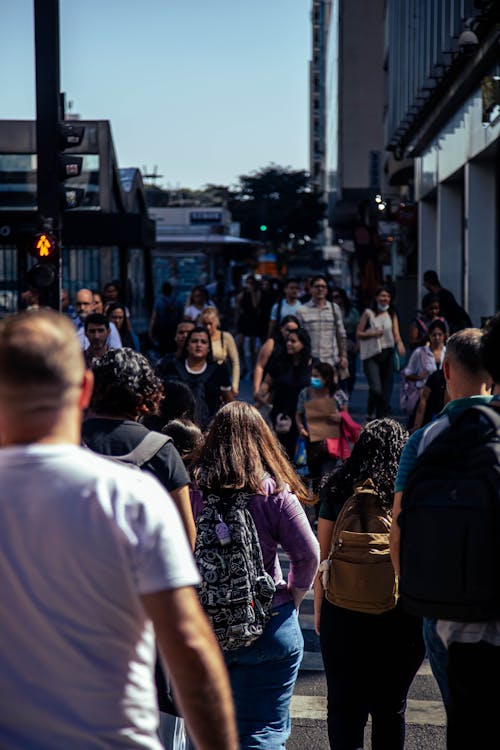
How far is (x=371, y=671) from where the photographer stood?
4.61m

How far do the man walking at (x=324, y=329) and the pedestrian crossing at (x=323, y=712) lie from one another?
661 centimetres

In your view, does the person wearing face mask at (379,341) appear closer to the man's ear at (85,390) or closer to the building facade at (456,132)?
the building facade at (456,132)

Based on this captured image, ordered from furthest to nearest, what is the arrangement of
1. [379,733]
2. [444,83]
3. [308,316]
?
1. [444,83]
2. [308,316]
3. [379,733]

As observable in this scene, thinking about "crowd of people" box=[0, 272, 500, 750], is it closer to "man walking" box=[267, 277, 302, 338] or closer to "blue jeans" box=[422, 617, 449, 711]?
"blue jeans" box=[422, 617, 449, 711]

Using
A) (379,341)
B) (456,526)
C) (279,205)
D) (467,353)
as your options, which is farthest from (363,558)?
(279,205)

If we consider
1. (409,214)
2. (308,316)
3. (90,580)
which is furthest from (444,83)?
(90,580)

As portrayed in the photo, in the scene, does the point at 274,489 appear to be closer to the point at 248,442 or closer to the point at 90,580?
the point at 248,442

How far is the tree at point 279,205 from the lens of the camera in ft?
345

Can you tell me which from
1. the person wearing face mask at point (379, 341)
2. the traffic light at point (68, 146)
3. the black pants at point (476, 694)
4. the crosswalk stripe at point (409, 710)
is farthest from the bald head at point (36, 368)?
the person wearing face mask at point (379, 341)

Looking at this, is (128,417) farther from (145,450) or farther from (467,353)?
(467,353)

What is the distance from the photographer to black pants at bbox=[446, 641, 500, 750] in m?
3.31

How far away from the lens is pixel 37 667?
7.75 ft

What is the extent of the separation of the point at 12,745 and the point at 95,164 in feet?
75.1

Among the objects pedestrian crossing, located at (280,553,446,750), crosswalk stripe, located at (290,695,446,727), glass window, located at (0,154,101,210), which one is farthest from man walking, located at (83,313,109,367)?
glass window, located at (0,154,101,210)
